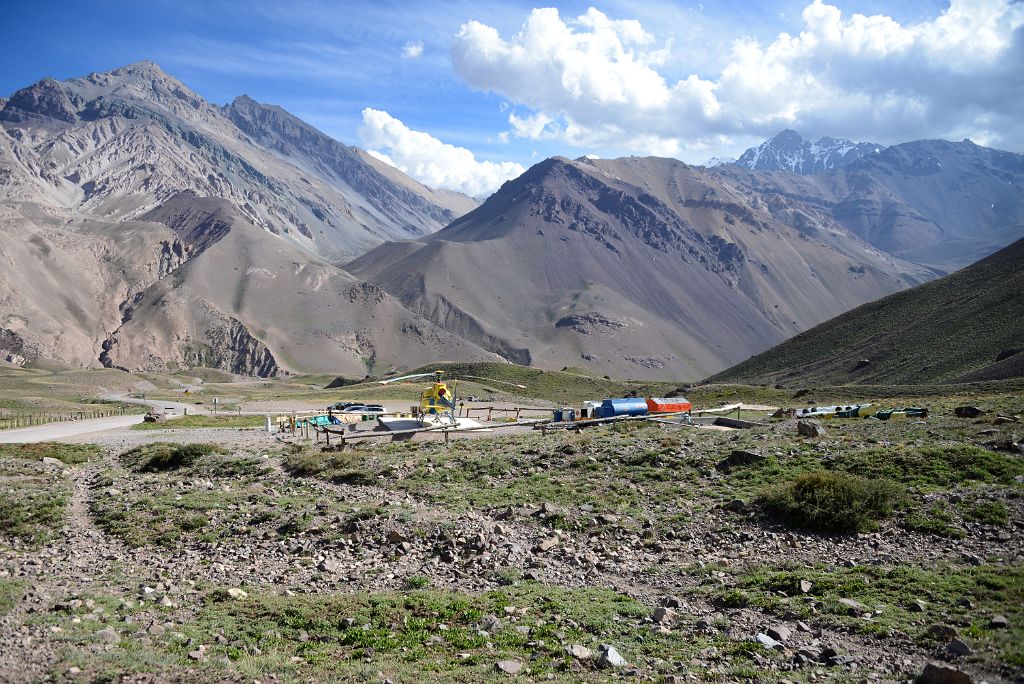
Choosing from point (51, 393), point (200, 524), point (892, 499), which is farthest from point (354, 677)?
point (51, 393)

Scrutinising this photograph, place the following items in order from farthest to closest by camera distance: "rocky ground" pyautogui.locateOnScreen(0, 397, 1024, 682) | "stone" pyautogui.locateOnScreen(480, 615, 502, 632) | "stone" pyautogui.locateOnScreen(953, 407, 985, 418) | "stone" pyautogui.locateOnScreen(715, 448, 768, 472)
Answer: "stone" pyautogui.locateOnScreen(953, 407, 985, 418) → "stone" pyautogui.locateOnScreen(715, 448, 768, 472) → "stone" pyautogui.locateOnScreen(480, 615, 502, 632) → "rocky ground" pyautogui.locateOnScreen(0, 397, 1024, 682)

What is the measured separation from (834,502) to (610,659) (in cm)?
920

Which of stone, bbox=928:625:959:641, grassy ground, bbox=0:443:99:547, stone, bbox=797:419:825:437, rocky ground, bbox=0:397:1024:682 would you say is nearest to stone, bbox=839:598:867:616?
rocky ground, bbox=0:397:1024:682

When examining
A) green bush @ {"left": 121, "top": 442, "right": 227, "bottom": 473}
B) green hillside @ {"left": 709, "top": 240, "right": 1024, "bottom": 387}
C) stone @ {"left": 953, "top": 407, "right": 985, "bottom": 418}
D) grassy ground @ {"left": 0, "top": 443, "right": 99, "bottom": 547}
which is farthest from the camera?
green hillside @ {"left": 709, "top": 240, "right": 1024, "bottom": 387}

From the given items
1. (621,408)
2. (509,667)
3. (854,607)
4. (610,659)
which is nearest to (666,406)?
(621,408)

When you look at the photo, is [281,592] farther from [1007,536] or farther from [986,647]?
[1007,536]

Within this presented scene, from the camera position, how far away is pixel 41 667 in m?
10.2

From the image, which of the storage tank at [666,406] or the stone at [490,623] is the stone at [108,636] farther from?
the storage tank at [666,406]

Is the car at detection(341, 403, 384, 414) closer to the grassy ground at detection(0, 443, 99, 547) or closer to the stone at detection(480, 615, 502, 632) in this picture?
the grassy ground at detection(0, 443, 99, 547)

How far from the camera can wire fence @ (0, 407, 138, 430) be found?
193 ft

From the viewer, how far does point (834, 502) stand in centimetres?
1672

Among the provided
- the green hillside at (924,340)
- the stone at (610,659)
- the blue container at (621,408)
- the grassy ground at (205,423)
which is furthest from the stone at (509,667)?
the green hillside at (924,340)

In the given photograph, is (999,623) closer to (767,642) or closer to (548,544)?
(767,642)

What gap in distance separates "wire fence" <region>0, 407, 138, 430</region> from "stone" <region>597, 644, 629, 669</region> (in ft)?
198
